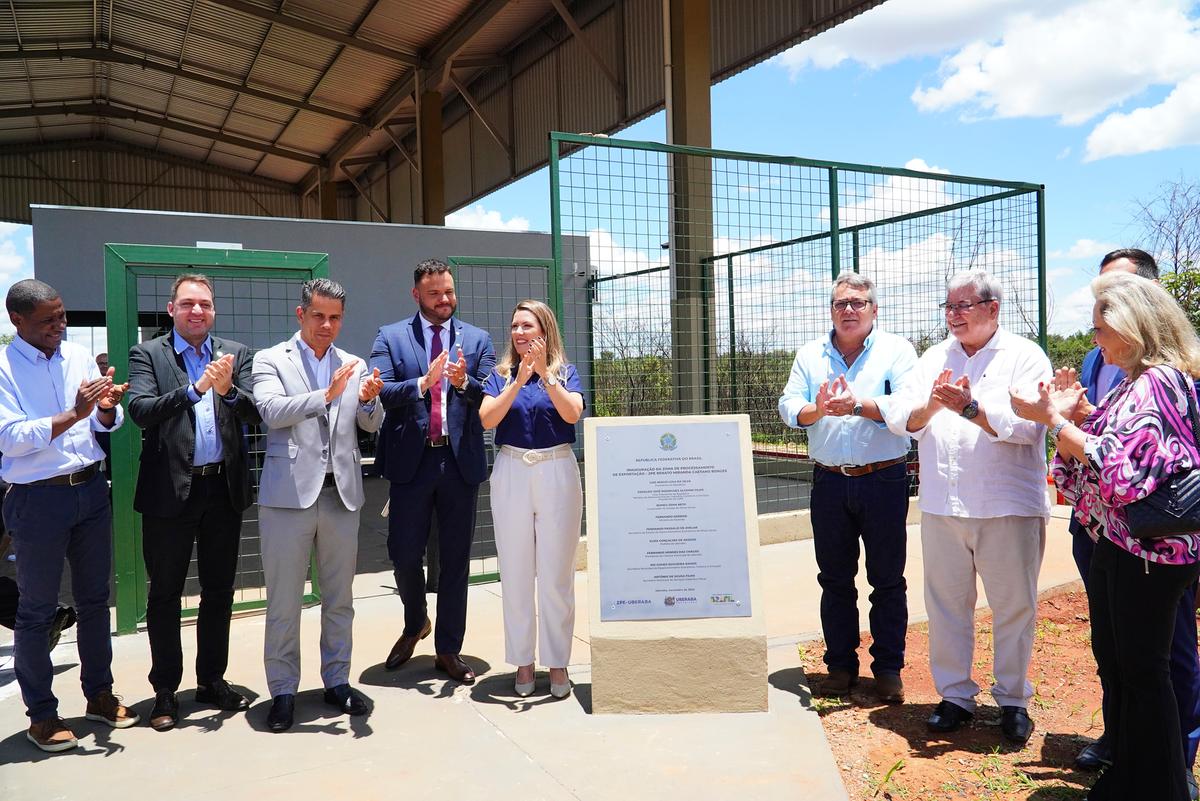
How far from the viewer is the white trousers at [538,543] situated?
13.0 ft

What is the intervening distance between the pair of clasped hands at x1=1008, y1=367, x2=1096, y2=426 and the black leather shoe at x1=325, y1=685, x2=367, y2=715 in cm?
287

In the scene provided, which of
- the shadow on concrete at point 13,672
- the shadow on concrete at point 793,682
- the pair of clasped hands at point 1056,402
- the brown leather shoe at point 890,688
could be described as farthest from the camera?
the shadow on concrete at point 13,672

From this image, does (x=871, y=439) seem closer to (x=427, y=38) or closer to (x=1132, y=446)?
(x=1132, y=446)

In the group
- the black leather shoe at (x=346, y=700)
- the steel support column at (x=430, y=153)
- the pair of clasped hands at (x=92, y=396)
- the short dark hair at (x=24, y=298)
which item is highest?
the steel support column at (x=430, y=153)

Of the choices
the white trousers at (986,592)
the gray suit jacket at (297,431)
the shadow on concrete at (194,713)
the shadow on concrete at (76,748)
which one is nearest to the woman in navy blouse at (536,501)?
the gray suit jacket at (297,431)

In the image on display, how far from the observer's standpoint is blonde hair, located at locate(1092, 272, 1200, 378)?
2658 millimetres

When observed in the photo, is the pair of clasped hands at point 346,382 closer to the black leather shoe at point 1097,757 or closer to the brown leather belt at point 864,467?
the brown leather belt at point 864,467

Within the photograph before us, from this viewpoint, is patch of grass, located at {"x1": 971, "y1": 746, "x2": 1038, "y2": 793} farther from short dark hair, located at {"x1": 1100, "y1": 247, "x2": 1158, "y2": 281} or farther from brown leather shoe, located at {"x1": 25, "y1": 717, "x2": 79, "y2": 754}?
brown leather shoe, located at {"x1": 25, "y1": 717, "x2": 79, "y2": 754}

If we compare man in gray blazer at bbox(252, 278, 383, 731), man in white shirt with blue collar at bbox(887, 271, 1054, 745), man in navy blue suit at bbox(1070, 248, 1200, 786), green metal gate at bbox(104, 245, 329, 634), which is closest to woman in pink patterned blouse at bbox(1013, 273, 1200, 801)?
man in navy blue suit at bbox(1070, 248, 1200, 786)

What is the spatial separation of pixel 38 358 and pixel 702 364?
4.69 meters

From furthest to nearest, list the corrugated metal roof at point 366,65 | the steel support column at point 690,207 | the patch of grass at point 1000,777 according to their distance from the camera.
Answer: the corrugated metal roof at point 366,65
the steel support column at point 690,207
the patch of grass at point 1000,777

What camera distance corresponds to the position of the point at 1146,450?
2.55 meters

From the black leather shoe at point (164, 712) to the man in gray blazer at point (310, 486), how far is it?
40 centimetres

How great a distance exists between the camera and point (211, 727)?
371cm
